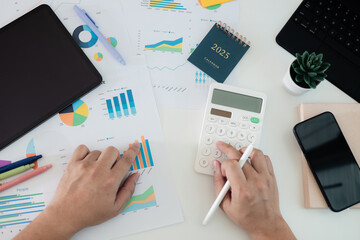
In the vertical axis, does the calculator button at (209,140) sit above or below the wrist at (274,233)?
above

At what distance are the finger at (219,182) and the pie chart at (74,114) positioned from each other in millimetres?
297

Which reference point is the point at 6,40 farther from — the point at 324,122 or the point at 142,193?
the point at 324,122

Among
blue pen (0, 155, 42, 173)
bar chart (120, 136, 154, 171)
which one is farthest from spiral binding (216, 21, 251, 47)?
blue pen (0, 155, 42, 173)

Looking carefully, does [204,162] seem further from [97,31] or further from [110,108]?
[97,31]

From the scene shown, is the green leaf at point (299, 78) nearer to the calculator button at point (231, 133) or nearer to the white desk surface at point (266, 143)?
the white desk surface at point (266, 143)

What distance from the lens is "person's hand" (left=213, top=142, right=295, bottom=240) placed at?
574mm

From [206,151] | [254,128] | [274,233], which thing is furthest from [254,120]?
[274,233]

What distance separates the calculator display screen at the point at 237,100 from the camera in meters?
0.65

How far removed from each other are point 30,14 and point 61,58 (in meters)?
0.13

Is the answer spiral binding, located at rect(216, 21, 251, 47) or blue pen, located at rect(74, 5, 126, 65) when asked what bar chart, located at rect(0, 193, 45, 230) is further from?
spiral binding, located at rect(216, 21, 251, 47)

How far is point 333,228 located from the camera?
24.8 inches

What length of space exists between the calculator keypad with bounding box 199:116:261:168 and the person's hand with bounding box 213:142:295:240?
24 millimetres

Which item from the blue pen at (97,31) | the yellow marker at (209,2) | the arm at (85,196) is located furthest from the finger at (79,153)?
the yellow marker at (209,2)

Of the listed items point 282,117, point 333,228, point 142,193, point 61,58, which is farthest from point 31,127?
point 333,228
